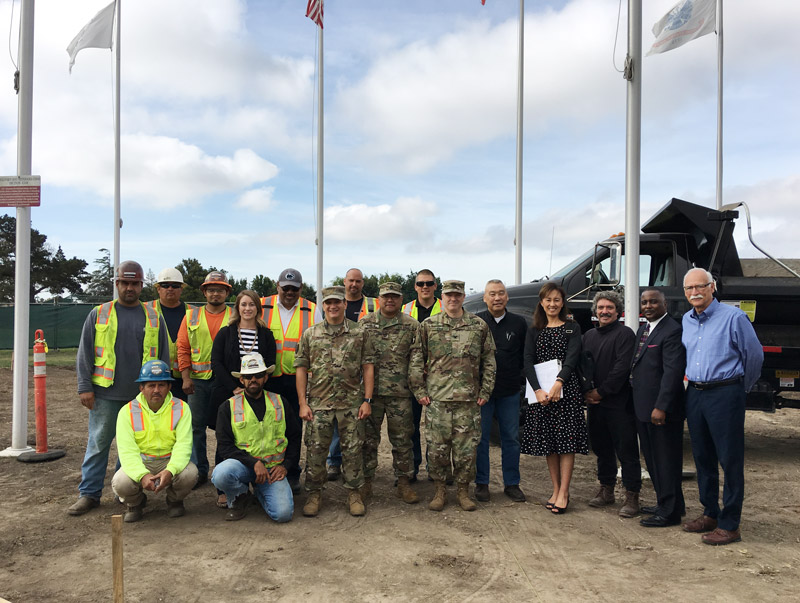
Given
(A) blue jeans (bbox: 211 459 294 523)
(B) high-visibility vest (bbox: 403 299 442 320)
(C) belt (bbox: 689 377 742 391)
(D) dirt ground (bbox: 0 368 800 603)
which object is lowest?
(D) dirt ground (bbox: 0 368 800 603)

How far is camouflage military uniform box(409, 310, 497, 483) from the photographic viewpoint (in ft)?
18.0

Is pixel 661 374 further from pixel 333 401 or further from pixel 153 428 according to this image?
pixel 153 428

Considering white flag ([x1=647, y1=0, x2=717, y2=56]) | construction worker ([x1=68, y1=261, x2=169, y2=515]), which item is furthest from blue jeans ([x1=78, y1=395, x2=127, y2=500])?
white flag ([x1=647, y1=0, x2=717, y2=56])

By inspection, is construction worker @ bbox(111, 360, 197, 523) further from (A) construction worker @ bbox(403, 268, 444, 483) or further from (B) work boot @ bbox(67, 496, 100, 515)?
(A) construction worker @ bbox(403, 268, 444, 483)

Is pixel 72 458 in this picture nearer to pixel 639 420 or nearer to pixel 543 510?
pixel 543 510

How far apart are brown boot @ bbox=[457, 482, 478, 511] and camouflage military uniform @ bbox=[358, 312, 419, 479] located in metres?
0.50

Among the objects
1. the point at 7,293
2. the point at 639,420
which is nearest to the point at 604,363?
the point at 639,420

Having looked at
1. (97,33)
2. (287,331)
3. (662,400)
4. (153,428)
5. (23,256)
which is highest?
(97,33)

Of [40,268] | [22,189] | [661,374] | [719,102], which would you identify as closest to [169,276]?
[22,189]

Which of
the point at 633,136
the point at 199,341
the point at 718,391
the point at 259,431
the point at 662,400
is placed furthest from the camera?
the point at 633,136

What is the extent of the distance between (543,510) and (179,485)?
9.98ft

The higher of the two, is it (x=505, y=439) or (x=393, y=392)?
(x=393, y=392)

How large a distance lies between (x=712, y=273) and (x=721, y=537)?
406 cm

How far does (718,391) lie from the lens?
184 inches
